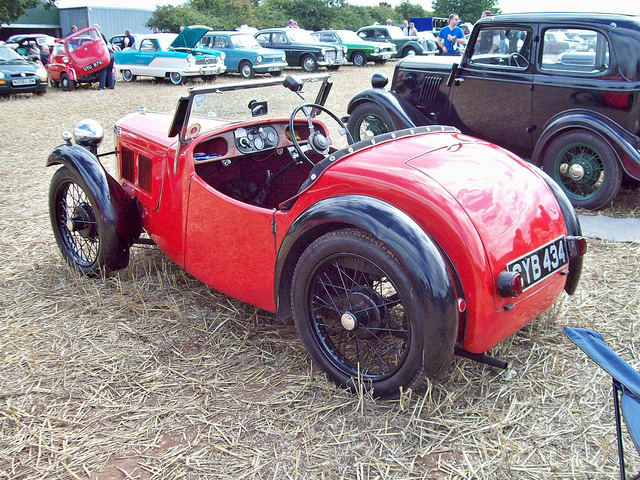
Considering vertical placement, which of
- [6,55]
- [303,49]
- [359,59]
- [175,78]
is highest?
[303,49]

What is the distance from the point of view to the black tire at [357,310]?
2.14 m

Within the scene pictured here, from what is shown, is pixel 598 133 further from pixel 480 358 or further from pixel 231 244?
pixel 231 244

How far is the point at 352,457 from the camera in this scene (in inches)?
83.4

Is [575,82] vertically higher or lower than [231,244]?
higher

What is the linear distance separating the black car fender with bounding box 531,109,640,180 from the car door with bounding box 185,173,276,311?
11.9 feet

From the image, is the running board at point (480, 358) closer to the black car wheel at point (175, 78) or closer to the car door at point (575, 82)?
the car door at point (575, 82)

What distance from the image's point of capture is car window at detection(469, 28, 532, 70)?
219 inches

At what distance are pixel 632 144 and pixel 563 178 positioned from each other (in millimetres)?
679

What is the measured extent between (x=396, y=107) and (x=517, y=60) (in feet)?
4.64

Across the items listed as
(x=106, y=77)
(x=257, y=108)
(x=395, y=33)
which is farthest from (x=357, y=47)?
(x=257, y=108)

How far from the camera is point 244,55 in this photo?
1697cm

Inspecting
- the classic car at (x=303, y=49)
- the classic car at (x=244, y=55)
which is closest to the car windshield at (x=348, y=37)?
the classic car at (x=303, y=49)

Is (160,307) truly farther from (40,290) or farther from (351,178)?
(351,178)

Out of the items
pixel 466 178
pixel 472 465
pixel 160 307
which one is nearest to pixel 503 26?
pixel 466 178
